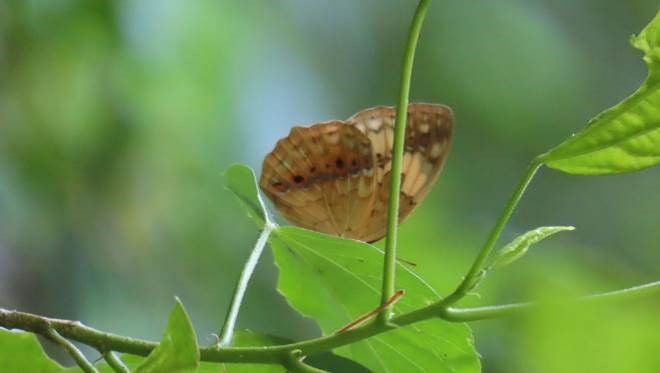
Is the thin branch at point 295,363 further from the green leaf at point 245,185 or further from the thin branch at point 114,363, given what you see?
the green leaf at point 245,185

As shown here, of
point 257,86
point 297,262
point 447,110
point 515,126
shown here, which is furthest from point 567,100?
point 297,262

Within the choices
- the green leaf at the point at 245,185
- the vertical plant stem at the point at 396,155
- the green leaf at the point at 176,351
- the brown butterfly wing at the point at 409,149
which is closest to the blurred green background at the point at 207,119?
the brown butterfly wing at the point at 409,149

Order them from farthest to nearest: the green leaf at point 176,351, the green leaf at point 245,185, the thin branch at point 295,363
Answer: the green leaf at point 245,185
the thin branch at point 295,363
the green leaf at point 176,351

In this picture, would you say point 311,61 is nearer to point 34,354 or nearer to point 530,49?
point 530,49

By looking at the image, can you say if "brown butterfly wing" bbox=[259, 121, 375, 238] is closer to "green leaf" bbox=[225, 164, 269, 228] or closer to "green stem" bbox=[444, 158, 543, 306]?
"green leaf" bbox=[225, 164, 269, 228]

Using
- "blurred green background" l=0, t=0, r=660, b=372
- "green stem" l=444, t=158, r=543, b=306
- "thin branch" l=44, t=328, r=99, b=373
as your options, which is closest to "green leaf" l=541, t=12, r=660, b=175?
"green stem" l=444, t=158, r=543, b=306

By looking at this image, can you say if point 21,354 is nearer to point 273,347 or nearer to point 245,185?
point 273,347
